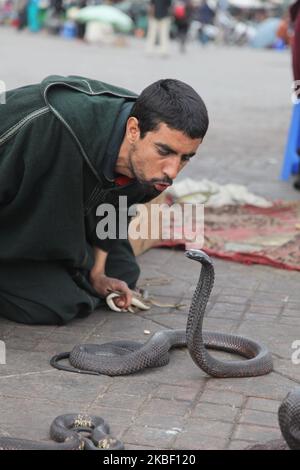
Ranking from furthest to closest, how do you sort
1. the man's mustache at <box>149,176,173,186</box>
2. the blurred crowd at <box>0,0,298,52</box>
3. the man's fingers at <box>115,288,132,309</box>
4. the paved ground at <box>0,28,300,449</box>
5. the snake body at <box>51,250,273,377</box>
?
the blurred crowd at <box>0,0,298,52</box> → the man's fingers at <box>115,288,132,309</box> → the man's mustache at <box>149,176,173,186</box> → the snake body at <box>51,250,273,377</box> → the paved ground at <box>0,28,300,449</box>

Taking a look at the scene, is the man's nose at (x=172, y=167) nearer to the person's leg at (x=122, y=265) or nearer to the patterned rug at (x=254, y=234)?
the person's leg at (x=122, y=265)

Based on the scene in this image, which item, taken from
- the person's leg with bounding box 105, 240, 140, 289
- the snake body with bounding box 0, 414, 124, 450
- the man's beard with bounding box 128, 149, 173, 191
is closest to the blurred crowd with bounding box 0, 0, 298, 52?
the person's leg with bounding box 105, 240, 140, 289

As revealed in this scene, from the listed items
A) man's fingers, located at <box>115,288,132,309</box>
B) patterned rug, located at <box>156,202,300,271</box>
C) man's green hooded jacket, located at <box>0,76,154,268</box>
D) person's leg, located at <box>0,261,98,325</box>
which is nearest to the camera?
man's green hooded jacket, located at <box>0,76,154,268</box>

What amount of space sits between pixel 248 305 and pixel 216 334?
2.29ft

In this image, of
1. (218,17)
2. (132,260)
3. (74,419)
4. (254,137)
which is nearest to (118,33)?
(218,17)

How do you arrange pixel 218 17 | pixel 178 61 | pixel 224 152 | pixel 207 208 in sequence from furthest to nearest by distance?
pixel 218 17 → pixel 178 61 → pixel 224 152 → pixel 207 208

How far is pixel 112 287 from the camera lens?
472cm

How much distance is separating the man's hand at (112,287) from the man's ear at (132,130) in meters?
0.88

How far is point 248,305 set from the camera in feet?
16.3

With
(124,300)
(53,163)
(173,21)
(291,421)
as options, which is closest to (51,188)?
(53,163)

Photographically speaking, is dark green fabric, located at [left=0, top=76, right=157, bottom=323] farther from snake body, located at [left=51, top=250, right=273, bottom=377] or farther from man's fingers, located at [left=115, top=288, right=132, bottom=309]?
snake body, located at [left=51, top=250, right=273, bottom=377]

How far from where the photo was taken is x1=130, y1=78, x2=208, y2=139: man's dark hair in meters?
3.86

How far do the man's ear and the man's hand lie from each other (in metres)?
0.88
